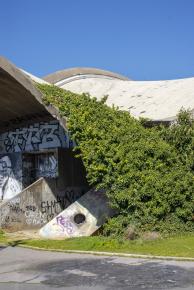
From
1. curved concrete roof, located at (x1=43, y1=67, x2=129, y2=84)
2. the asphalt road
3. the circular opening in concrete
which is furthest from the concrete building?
curved concrete roof, located at (x1=43, y1=67, x2=129, y2=84)

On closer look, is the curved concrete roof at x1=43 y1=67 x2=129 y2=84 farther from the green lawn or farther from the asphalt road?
the asphalt road

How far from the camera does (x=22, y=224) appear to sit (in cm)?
1794

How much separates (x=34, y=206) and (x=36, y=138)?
341 centimetres

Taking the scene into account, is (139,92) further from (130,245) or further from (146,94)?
(130,245)

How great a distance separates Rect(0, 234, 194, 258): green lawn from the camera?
453 inches

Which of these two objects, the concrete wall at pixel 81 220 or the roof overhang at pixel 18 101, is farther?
the roof overhang at pixel 18 101

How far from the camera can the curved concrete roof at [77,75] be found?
28277mm

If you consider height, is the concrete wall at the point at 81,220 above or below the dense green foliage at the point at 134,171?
below

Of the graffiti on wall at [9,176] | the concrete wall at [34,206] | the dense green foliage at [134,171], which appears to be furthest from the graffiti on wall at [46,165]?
the dense green foliage at [134,171]

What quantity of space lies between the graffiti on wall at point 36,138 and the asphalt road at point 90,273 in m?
8.29

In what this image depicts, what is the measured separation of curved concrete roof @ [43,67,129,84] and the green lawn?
1528 cm

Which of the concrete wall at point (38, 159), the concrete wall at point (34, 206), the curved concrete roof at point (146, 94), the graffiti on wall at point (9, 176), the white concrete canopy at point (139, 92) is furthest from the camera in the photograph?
the graffiti on wall at point (9, 176)

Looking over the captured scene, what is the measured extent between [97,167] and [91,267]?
4.73m

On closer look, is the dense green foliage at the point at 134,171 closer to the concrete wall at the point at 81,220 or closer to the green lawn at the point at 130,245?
the green lawn at the point at 130,245
